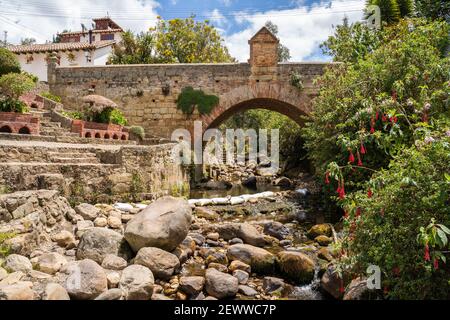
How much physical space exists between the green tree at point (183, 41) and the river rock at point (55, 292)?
21319mm

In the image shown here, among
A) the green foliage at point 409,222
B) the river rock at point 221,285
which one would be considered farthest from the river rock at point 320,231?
the green foliage at point 409,222

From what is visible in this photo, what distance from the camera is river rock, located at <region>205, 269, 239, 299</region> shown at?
5188 mm

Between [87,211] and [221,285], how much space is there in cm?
377

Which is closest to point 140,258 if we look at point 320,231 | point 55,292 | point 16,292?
point 55,292

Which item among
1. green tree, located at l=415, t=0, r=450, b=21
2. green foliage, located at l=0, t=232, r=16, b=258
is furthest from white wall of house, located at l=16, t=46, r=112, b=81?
green foliage, located at l=0, t=232, r=16, b=258

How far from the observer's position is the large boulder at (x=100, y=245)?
5445mm

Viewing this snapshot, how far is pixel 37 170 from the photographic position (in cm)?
729

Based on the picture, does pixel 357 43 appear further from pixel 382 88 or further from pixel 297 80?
pixel 382 88

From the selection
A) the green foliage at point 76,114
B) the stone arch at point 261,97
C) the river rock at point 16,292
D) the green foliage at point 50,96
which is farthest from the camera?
the green foliage at point 50,96

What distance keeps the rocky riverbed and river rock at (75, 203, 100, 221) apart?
0.07ft

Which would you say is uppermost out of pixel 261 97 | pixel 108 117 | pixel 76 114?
pixel 261 97

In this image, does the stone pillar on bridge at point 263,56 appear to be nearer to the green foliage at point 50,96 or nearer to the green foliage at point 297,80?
the green foliage at point 297,80

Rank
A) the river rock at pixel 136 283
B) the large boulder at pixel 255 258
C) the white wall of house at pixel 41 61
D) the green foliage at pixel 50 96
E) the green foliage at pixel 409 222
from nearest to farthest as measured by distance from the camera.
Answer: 1. the green foliage at pixel 409 222
2. the river rock at pixel 136 283
3. the large boulder at pixel 255 258
4. the green foliage at pixel 50 96
5. the white wall of house at pixel 41 61

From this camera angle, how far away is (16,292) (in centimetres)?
375
